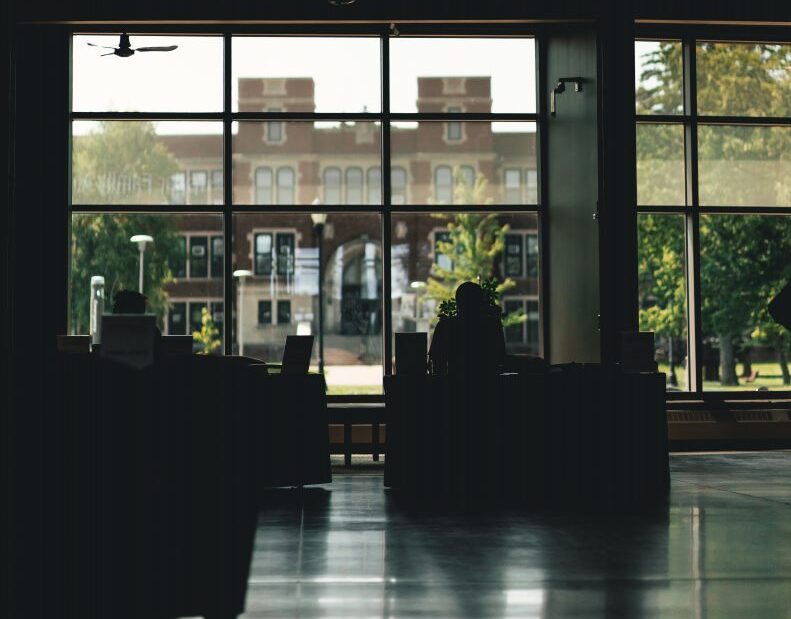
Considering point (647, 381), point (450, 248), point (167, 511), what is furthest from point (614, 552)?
point (450, 248)

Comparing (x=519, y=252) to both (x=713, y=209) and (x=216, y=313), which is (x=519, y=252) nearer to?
(x=713, y=209)

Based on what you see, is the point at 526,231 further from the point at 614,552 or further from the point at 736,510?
the point at 614,552

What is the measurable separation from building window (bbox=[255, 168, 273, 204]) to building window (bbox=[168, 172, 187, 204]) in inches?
29.4

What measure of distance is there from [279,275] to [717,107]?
5024 mm

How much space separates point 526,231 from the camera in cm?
1101

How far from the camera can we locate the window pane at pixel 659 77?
1093 centimetres

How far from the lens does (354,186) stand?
10836mm

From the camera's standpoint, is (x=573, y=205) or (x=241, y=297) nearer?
(x=573, y=205)

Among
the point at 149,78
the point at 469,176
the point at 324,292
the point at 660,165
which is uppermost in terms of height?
the point at 149,78

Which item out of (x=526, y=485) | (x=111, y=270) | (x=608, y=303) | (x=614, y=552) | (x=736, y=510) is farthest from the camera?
(x=111, y=270)

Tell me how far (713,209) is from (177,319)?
5.78 meters

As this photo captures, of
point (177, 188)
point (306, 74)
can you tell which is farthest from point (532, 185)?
point (177, 188)

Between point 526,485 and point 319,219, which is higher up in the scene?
point 319,219

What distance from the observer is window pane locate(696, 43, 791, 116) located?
435 inches
